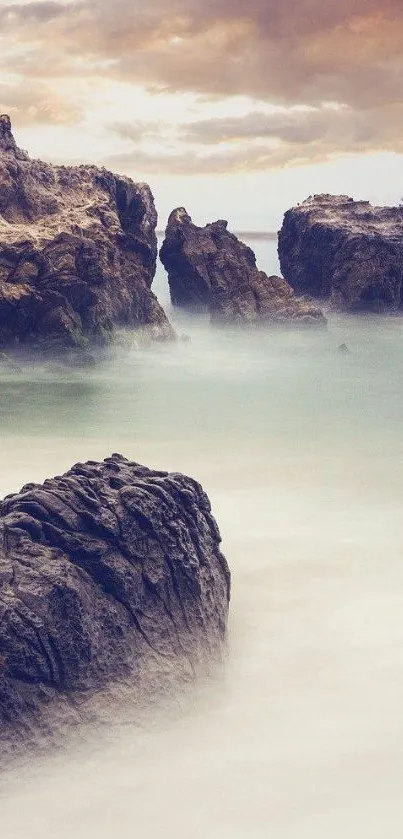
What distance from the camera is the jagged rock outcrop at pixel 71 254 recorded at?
54219mm

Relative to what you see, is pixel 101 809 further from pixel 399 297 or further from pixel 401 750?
pixel 399 297

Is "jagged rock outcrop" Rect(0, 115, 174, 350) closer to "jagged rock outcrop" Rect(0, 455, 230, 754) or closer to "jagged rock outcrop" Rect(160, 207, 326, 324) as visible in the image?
"jagged rock outcrop" Rect(160, 207, 326, 324)

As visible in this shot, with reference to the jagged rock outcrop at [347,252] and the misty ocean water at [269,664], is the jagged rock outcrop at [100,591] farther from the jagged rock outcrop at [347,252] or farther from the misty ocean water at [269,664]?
the jagged rock outcrop at [347,252]

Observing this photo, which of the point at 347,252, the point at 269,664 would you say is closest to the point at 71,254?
the point at 347,252

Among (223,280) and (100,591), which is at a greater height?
(223,280)

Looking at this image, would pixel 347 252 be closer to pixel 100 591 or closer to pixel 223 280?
pixel 223 280

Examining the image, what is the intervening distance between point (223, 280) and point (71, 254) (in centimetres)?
2222

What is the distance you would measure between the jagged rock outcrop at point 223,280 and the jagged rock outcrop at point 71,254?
6.67 meters

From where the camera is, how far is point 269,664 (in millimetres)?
18016

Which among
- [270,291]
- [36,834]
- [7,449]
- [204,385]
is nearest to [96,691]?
[36,834]

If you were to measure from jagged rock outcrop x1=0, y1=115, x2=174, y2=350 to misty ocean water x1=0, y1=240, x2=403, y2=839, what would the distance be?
29.2 feet

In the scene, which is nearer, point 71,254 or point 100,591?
point 100,591

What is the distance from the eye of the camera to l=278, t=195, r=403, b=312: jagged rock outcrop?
3455 inches

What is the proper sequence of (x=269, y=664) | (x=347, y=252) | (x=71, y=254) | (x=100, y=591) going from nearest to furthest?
(x=100, y=591)
(x=269, y=664)
(x=71, y=254)
(x=347, y=252)
